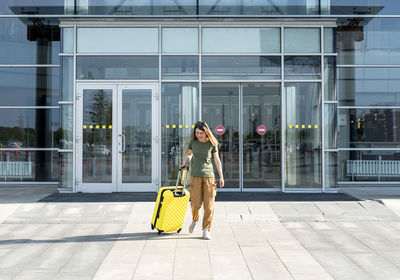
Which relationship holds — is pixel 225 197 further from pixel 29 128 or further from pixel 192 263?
pixel 29 128

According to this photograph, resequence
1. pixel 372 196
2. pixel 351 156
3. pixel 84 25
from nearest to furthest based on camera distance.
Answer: pixel 372 196
pixel 84 25
pixel 351 156

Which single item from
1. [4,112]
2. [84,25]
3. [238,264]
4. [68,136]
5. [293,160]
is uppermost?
[84,25]

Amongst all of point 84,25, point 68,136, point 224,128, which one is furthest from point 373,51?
point 68,136

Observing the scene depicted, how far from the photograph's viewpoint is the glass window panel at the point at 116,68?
10031 mm

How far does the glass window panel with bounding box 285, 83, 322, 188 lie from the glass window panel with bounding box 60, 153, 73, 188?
555 cm

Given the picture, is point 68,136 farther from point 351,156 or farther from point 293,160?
point 351,156

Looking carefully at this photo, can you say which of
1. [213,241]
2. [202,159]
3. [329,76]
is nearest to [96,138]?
[202,159]

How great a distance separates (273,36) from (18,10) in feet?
25.6

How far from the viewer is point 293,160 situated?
1008 cm

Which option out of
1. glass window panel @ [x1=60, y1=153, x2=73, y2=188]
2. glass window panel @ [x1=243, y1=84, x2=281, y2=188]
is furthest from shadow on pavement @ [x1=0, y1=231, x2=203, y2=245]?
glass window panel @ [x1=243, y1=84, x2=281, y2=188]

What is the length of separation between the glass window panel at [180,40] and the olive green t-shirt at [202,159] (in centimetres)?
460

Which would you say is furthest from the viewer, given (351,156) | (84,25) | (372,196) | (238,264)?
(351,156)

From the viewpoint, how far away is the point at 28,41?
11898 mm

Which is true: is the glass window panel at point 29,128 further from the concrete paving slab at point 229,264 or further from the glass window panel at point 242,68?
the concrete paving slab at point 229,264
